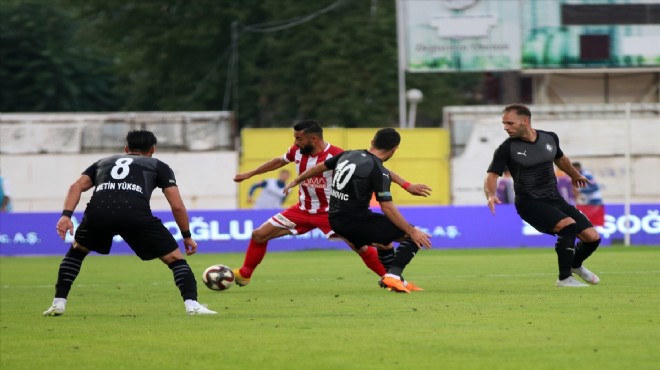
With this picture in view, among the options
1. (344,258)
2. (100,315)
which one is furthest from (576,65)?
(100,315)

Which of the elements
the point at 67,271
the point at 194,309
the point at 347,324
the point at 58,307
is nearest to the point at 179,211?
the point at 194,309

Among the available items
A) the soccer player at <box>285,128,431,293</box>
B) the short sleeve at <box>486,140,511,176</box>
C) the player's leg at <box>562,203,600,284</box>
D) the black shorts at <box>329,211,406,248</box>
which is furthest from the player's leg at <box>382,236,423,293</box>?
the player's leg at <box>562,203,600,284</box>

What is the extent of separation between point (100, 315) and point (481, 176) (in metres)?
27.9

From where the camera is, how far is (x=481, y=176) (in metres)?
40.1

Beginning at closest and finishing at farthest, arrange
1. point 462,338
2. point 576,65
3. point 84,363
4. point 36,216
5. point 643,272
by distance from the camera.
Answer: point 84,363 → point 462,338 → point 643,272 → point 36,216 → point 576,65

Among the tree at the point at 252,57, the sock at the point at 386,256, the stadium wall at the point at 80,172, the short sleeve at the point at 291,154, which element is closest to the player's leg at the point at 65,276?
the sock at the point at 386,256

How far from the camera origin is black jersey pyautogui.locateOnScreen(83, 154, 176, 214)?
12.4m

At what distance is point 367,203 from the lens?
15.0 metres

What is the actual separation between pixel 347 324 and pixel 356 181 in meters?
3.62

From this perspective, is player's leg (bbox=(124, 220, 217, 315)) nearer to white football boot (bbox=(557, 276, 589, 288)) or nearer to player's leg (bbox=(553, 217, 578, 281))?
player's leg (bbox=(553, 217, 578, 281))

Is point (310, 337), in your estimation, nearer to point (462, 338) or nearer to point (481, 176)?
point (462, 338)

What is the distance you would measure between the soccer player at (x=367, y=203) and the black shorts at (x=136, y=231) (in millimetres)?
2800

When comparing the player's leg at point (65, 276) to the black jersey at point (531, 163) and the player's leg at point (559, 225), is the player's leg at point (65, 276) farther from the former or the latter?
the player's leg at point (559, 225)

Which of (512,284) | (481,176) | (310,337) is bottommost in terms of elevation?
(481,176)
